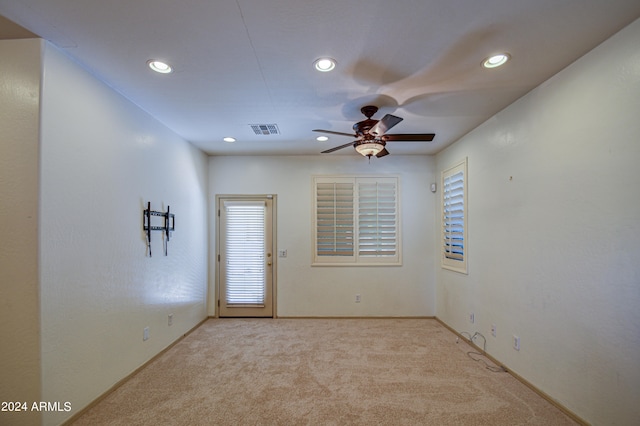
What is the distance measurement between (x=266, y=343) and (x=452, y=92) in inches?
140

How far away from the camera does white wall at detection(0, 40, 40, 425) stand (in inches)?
78.8

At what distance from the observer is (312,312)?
16.6 feet

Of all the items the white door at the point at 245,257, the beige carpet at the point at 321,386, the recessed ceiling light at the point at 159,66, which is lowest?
the beige carpet at the point at 321,386

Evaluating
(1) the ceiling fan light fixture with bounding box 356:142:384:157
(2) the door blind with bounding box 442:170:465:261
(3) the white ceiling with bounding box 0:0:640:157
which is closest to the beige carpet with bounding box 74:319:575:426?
(2) the door blind with bounding box 442:170:465:261

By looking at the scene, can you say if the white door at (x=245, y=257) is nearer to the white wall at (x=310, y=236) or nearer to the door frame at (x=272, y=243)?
the door frame at (x=272, y=243)

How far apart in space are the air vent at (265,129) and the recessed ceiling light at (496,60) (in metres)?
2.26

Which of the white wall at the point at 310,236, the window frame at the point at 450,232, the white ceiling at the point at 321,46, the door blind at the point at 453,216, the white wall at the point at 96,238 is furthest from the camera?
the white wall at the point at 310,236

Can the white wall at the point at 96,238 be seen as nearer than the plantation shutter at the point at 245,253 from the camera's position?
Yes

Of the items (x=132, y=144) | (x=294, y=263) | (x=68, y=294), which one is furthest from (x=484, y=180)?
(x=68, y=294)

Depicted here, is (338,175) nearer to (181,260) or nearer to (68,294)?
(181,260)

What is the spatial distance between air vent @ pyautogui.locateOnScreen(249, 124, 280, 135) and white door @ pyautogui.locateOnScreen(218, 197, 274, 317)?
4.72ft

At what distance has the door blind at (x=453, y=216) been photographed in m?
4.22

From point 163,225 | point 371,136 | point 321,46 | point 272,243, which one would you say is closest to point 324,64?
point 321,46

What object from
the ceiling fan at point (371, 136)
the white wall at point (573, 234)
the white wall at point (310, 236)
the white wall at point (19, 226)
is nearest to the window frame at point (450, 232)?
the white wall at point (310, 236)
